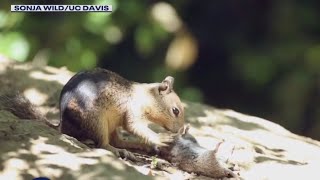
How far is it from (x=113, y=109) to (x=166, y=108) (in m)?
0.32

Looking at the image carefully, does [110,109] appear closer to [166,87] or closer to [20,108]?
[166,87]

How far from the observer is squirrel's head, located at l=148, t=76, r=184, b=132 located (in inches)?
157

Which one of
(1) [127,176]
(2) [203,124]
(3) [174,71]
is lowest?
(1) [127,176]

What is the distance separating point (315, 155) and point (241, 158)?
1.83 feet

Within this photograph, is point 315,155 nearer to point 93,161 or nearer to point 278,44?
point 278,44

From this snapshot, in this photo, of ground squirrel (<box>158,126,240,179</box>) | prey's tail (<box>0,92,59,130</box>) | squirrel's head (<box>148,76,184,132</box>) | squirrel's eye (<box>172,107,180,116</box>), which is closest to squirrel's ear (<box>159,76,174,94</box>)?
squirrel's head (<box>148,76,184,132</box>)

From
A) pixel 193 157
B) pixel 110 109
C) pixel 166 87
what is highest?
pixel 166 87

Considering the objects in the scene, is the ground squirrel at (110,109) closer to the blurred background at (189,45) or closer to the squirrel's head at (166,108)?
the squirrel's head at (166,108)

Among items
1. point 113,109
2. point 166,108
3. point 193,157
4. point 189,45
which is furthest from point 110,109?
point 189,45

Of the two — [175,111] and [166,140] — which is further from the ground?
[175,111]

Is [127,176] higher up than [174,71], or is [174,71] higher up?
[174,71]

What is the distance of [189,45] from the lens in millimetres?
5273

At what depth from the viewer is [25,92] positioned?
4.68 meters

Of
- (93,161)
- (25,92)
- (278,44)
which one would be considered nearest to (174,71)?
(278,44)
